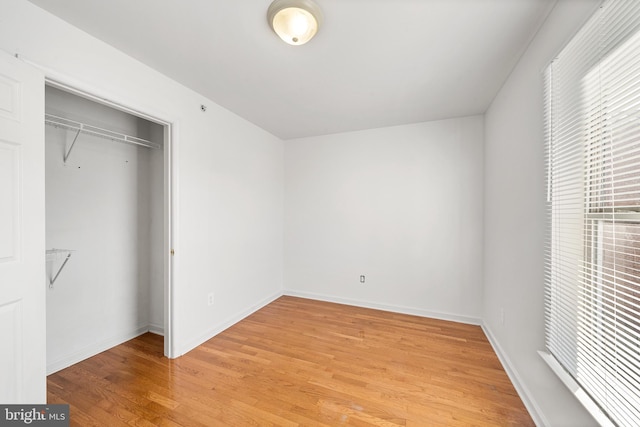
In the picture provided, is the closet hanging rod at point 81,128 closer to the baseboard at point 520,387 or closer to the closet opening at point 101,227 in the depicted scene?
the closet opening at point 101,227

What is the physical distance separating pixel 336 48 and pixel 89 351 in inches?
133

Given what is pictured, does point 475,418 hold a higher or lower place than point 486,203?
lower

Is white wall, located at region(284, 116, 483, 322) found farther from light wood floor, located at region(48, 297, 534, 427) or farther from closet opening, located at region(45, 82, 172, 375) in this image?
closet opening, located at region(45, 82, 172, 375)

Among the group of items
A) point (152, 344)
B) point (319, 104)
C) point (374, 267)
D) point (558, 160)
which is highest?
point (319, 104)

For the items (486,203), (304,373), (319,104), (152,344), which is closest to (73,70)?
(319,104)

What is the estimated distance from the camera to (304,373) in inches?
81.1

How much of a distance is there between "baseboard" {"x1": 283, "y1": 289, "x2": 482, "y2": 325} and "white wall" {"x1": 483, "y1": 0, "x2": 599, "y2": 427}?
55 cm

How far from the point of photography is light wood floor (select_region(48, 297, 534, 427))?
1.62 meters

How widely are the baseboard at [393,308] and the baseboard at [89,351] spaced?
2.04 metres

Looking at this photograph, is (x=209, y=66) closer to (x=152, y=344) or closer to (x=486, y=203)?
(x=152, y=344)

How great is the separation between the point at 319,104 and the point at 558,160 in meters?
2.09

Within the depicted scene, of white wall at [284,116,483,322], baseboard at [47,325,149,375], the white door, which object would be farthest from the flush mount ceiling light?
baseboard at [47,325,149,375]

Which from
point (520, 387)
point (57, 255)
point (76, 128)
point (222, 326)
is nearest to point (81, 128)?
point (76, 128)

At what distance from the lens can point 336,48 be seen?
1754 millimetres
